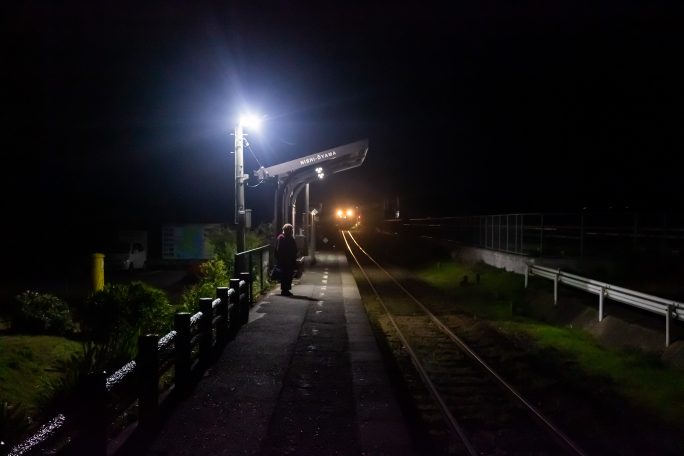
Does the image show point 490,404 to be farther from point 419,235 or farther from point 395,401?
point 419,235

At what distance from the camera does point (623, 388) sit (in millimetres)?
8570

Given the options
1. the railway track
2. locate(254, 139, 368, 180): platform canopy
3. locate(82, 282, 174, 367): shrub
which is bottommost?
the railway track

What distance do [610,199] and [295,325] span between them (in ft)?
141

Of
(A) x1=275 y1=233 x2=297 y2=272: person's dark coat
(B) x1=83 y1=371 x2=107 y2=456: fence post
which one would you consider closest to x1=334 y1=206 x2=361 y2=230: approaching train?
(A) x1=275 y1=233 x2=297 y2=272: person's dark coat

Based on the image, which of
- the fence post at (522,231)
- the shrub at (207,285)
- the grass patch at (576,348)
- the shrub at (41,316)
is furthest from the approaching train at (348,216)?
the shrub at (41,316)

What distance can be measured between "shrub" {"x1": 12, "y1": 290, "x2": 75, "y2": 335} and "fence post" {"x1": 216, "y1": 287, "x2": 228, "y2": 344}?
414 cm

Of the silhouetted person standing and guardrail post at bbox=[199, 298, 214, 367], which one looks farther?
the silhouetted person standing

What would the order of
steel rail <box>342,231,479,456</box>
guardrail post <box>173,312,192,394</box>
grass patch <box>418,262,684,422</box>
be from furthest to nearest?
grass patch <box>418,262,684,422</box>
guardrail post <box>173,312,192,394</box>
steel rail <box>342,231,479,456</box>

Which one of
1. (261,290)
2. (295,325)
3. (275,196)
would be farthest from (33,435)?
(275,196)

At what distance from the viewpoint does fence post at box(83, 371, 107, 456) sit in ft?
→ 14.1

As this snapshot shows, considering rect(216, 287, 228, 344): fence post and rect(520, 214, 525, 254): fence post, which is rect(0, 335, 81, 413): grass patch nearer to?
rect(216, 287, 228, 344): fence post

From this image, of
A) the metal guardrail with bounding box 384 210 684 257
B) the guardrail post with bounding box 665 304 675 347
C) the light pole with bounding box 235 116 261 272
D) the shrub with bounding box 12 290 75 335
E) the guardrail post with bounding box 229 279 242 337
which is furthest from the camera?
the metal guardrail with bounding box 384 210 684 257

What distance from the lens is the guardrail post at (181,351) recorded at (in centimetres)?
698

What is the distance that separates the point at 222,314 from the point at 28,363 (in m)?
3.10
